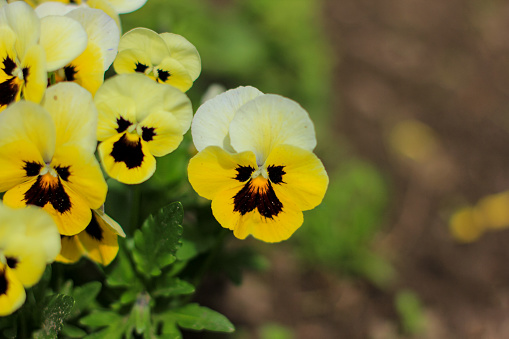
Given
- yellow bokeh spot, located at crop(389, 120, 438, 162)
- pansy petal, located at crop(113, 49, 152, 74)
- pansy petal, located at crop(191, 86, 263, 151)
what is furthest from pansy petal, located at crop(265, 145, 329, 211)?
yellow bokeh spot, located at crop(389, 120, 438, 162)

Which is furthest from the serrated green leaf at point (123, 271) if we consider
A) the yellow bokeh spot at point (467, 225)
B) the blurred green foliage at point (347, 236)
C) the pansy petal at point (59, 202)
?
the yellow bokeh spot at point (467, 225)

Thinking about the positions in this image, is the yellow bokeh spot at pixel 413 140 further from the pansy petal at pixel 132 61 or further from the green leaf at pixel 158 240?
the pansy petal at pixel 132 61

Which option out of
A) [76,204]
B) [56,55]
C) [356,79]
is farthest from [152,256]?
[356,79]

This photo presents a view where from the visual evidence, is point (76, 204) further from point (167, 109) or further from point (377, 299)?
point (377, 299)

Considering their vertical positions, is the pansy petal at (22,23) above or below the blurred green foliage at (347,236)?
above

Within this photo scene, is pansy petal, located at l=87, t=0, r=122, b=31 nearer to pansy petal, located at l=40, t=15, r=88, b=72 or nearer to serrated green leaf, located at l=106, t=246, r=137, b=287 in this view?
pansy petal, located at l=40, t=15, r=88, b=72

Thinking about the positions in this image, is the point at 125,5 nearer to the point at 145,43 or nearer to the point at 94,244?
the point at 145,43

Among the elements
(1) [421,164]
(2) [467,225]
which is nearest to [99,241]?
(2) [467,225]
